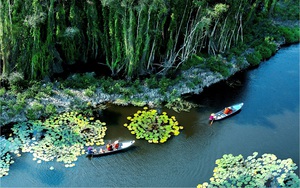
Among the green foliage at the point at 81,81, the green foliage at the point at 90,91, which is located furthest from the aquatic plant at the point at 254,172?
the green foliage at the point at 81,81

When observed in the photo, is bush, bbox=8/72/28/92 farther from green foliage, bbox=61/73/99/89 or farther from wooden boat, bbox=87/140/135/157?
wooden boat, bbox=87/140/135/157

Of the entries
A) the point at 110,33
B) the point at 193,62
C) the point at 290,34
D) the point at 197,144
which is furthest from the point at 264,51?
the point at 110,33

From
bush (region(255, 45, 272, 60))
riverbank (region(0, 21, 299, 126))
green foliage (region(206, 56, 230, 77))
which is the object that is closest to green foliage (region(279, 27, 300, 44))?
bush (region(255, 45, 272, 60))

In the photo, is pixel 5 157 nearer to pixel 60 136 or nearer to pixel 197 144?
pixel 60 136

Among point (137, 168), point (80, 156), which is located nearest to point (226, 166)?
point (137, 168)

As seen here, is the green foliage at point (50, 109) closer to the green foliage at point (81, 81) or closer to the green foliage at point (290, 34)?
the green foliage at point (81, 81)

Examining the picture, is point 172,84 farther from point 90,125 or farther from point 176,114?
point 90,125
